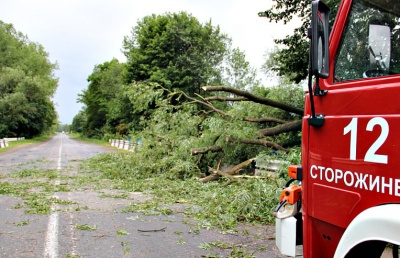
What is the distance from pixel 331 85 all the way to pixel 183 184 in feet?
23.5

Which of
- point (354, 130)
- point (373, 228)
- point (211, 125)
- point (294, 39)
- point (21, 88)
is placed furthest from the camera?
point (21, 88)

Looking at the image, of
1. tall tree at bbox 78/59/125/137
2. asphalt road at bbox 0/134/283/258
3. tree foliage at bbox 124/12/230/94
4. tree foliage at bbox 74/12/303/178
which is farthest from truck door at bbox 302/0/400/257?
tall tree at bbox 78/59/125/137

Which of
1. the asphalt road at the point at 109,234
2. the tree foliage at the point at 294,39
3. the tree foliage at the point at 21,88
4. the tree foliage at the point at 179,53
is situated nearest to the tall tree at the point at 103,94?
the tree foliage at the point at 21,88

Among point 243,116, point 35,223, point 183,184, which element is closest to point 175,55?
point 243,116

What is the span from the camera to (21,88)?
4488 centimetres

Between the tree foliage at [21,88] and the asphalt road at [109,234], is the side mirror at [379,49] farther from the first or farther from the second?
the tree foliage at [21,88]

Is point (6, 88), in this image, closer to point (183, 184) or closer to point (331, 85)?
point (183, 184)

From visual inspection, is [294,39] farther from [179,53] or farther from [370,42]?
[179,53]

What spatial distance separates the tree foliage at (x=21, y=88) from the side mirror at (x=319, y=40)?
4623 centimetres

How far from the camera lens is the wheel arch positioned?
185 cm

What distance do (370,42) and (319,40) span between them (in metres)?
0.35

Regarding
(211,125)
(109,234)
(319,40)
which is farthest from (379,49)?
(211,125)

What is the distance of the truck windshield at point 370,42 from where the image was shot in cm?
226

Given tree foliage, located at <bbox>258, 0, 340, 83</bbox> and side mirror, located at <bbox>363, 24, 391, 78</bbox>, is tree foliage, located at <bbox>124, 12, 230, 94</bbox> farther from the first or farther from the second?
side mirror, located at <bbox>363, 24, 391, 78</bbox>
